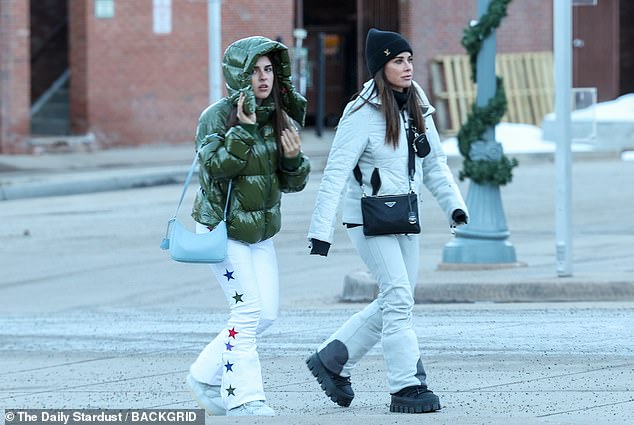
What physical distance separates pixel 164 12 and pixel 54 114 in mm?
3254

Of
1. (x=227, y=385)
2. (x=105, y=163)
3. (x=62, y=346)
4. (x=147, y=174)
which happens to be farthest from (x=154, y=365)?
(x=105, y=163)

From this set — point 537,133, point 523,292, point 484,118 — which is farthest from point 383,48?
point 537,133

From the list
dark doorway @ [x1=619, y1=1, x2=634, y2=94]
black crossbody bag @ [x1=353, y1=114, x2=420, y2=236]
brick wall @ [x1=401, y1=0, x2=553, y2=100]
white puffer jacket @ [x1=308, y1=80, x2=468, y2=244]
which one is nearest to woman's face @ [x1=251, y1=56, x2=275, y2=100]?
white puffer jacket @ [x1=308, y1=80, x2=468, y2=244]

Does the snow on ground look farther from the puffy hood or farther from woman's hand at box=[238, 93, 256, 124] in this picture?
woman's hand at box=[238, 93, 256, 124]

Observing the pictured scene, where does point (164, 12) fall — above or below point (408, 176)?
above

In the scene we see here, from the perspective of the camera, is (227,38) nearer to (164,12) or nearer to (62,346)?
(164,12)

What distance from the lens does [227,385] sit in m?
6.67

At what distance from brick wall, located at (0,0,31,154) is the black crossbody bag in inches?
816

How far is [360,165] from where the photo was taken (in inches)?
274

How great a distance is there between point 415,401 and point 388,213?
909mm

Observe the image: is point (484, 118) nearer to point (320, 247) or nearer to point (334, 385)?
point (334, 385)

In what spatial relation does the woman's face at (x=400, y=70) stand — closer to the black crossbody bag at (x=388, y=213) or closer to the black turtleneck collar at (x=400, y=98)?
the black turtleneck collar at (x=400, y=98)

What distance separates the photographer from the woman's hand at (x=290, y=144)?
6719 millimetres

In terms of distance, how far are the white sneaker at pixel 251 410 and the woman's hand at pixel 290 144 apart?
1180 millimetres
